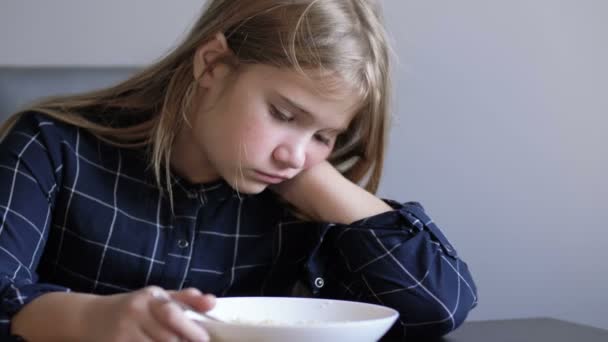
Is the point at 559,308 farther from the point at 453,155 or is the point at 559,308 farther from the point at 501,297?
the point at 453,155

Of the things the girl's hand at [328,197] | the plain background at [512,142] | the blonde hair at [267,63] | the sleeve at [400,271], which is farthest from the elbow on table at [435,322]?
the plain background at [512,142]

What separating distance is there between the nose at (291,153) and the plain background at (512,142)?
1.89 feet

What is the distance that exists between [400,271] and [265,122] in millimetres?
252

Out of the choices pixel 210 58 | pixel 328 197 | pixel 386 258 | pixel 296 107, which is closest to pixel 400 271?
pixel 386 258

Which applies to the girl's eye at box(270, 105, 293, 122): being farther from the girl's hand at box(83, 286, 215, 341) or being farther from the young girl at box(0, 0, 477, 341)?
the girl's hand at box(83, 286, 215, 341)

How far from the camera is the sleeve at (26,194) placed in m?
0.89

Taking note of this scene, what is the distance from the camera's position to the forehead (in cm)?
94

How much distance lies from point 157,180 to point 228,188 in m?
0.11

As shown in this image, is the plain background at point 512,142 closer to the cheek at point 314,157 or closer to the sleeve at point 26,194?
the cheek at point 314,157

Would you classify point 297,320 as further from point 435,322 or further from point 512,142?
point 512,142

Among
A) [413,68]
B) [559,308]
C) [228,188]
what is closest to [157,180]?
[228,188]

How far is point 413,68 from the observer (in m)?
1.51

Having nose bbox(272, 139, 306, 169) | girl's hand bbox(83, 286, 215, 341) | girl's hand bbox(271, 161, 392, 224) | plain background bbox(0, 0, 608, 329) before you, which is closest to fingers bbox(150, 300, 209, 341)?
girl's hand bbox(83, 286, 215, 341)

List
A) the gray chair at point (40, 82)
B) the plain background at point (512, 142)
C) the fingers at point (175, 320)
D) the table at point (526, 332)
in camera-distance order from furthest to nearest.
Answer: the plain background at point (512, 142)
the gray chair at point (40, 82)
the table at point (526, 332)
the fingers at point (175, 320)
